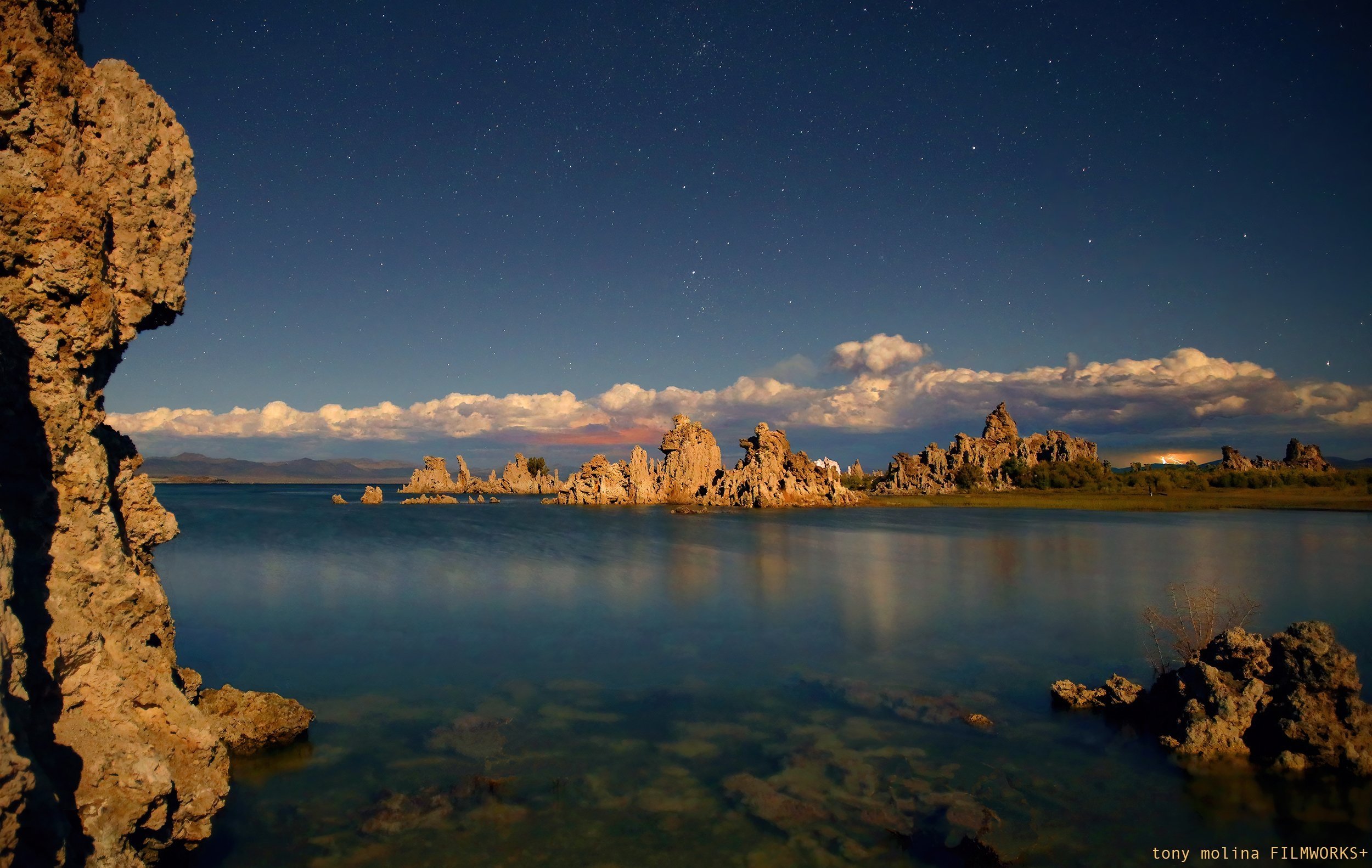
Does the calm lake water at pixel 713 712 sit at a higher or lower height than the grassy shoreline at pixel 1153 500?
lower

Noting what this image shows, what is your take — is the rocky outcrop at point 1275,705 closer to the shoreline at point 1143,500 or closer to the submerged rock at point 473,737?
the submerged rock at point 473,737

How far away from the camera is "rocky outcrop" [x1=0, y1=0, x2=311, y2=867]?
21.2 ft

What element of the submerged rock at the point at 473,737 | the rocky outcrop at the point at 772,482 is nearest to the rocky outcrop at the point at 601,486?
the rocky outcrop at the point at 772,482

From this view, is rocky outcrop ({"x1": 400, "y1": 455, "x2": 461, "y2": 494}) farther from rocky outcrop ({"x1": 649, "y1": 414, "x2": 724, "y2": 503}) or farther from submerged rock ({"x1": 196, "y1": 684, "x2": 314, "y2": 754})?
submerged rock ({"x1": 196, "y1": 684, "x2": 314, "y2": 754})

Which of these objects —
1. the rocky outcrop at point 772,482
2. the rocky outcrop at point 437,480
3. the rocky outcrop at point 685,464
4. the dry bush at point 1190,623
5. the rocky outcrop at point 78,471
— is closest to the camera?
the rocky outcrop at point 78,471

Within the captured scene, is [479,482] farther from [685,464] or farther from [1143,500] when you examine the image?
[1143,500]

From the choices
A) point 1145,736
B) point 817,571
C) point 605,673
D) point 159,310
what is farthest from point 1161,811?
point 817,571

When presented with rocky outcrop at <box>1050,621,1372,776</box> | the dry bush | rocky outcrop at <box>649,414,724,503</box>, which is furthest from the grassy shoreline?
rocky outcrop at <box>1050,621,1372,776</box>

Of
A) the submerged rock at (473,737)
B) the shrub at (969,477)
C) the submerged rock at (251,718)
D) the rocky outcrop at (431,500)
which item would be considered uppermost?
the shrub at (969,477)

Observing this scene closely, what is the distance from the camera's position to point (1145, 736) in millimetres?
13680

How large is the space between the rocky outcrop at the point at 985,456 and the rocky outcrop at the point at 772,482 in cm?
3364

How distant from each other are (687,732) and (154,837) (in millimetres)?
9077

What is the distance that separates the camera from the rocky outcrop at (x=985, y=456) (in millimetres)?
150875

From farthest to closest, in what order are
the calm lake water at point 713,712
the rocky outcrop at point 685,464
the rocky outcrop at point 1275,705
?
the rocky outcrop at point 685,464 < the rocky outcrop at point 1275,705 < the calm lake water at point 713,712
